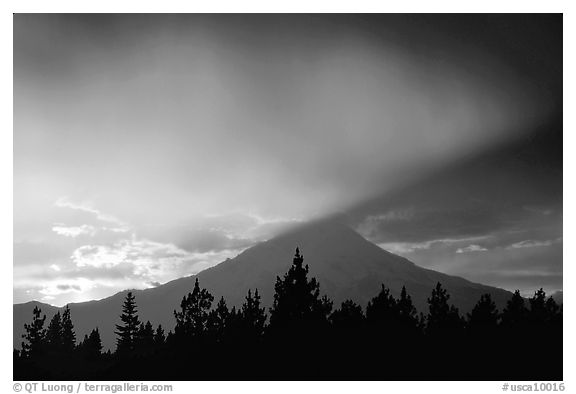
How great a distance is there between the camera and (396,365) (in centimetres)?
1642

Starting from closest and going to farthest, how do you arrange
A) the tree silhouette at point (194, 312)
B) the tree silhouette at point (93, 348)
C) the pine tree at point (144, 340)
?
the tree silhouette at point (194, 312)
the tree silhouette at point (93, 348)
the pine tree at point (144, 340)

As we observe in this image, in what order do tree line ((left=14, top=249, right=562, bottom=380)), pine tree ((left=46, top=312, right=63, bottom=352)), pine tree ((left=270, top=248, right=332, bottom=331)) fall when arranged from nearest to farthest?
tree line ((left=14, top=249, right=562, bottom=380))
pine tree ((left=270, top=248, right=332, bottom=331))
pine tree ((left=46, top=312, right=63, bottom=352))

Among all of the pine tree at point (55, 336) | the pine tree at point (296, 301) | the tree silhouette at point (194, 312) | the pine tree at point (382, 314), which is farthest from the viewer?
the pine tree at point (55, 336)

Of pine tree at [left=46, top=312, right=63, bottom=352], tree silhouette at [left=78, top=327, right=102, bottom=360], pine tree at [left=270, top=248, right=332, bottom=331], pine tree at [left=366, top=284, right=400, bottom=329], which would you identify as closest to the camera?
pine tree at [left=366, top=284, right=400, bottom=329]

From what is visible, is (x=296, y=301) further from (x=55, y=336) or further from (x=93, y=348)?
(x=55, y=336)

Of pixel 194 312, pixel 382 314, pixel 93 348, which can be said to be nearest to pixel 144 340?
pixel 93 348

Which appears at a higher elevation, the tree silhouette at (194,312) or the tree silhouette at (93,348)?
the tree silhouette at (194,312)

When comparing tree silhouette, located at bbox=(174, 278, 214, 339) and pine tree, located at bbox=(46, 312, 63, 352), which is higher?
tree silhouette, located at bbox=(174, 278, 214, 339)

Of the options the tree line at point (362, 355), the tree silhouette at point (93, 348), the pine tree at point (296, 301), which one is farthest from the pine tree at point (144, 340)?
the tree line at point (362, 355)

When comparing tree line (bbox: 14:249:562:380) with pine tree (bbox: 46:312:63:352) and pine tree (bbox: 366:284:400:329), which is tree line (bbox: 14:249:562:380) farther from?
pine tree (bbox: 46:312:63:352)

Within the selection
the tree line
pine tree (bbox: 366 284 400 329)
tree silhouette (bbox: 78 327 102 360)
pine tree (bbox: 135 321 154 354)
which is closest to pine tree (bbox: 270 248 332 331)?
the tree line

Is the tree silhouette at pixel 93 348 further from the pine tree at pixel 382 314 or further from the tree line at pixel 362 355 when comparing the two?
the pine tree at pixel 382 314
